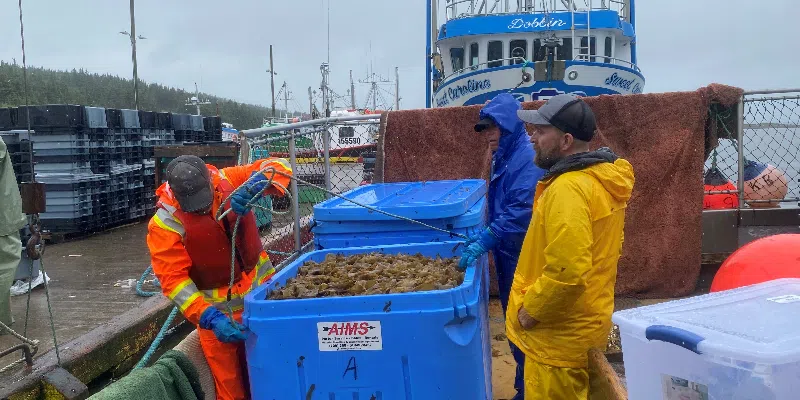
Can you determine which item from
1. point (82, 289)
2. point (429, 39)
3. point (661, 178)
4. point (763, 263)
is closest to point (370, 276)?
point (763, 263)

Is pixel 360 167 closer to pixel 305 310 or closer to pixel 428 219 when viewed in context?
pixel 428 219

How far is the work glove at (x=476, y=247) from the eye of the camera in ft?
9.36

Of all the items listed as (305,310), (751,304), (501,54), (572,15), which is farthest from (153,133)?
(751,304)

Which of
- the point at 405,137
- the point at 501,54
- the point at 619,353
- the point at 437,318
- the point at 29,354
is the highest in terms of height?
the point at 501,54

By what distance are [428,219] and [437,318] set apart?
4.20 feet

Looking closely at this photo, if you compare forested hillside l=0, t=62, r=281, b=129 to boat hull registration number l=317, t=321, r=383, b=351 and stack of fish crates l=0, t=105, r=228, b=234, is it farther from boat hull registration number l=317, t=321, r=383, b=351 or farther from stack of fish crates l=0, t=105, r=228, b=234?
boat hull registration number l=317, t=321, r=383, b=351

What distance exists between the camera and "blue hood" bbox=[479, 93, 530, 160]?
3406 millimetres

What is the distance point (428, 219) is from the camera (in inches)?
137

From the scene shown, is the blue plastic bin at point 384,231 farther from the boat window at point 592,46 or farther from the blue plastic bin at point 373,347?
the boat window at point 592,46

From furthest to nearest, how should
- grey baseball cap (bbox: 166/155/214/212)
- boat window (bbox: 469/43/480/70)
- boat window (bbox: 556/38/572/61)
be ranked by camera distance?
boat window (bbox: 469/43/480/70)
boat window (bbox: 556/38/572/61)
grey baseball cap (bbox: 166/155/214/212)

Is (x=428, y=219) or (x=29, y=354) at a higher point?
(x=428, y=219)

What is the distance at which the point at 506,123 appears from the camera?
3.40 metres

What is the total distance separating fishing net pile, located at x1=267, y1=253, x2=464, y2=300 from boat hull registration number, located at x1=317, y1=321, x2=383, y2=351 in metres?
0.19

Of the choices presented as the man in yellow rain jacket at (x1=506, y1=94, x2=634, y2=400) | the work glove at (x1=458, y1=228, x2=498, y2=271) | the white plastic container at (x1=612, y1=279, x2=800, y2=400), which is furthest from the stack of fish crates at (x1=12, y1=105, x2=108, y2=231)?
the white plastic container at (x1=612, y1=279, x2=800, y2=400)
